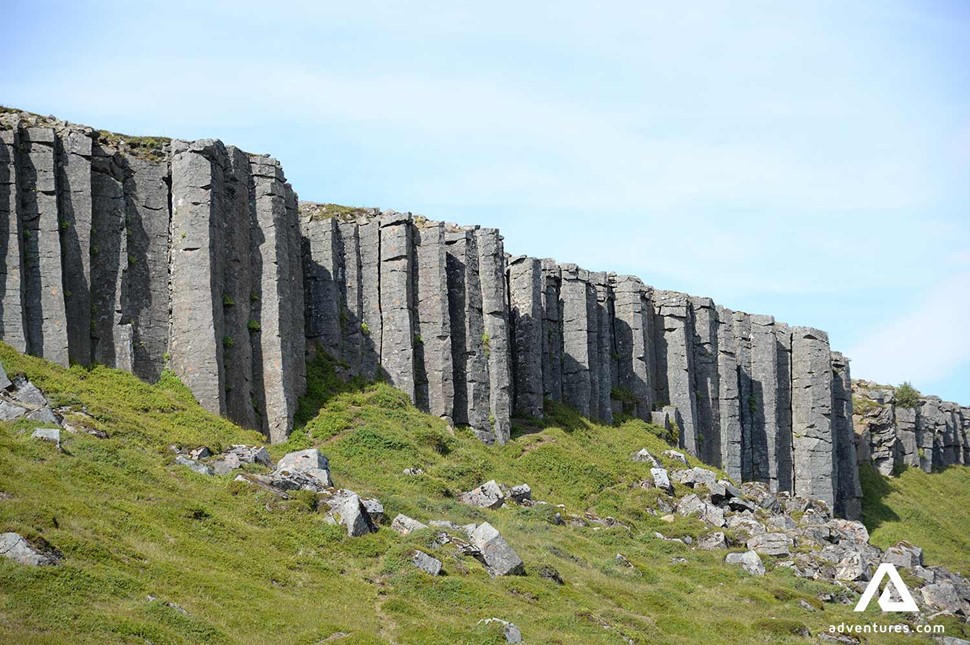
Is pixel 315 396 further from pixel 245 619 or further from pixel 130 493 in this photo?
pixel 245 619

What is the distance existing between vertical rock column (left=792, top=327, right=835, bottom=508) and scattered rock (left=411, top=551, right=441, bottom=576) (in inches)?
2358

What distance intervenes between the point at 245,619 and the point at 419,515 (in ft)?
50.4

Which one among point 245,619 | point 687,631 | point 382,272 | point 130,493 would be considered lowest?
point 687,631

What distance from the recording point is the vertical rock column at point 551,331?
81.4 meters

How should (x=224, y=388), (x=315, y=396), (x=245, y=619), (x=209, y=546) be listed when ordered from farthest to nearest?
(x=315, y=396), (x=224, y=388), (x=209, y=546), (x=245, y=619)

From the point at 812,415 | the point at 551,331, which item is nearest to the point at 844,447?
the point at 812,415

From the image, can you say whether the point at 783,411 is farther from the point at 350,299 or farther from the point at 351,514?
the point at 351,514

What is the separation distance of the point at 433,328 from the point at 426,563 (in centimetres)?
2604

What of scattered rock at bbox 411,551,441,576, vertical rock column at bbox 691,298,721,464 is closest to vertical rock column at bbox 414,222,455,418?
scattered rock at bbox 411,551,441,576

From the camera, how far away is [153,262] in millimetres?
58938

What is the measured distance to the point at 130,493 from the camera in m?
43.8

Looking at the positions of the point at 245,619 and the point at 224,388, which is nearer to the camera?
the point at 245,619

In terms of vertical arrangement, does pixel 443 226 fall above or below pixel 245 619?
above

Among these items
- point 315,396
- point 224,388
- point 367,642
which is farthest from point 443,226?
point 367,642
